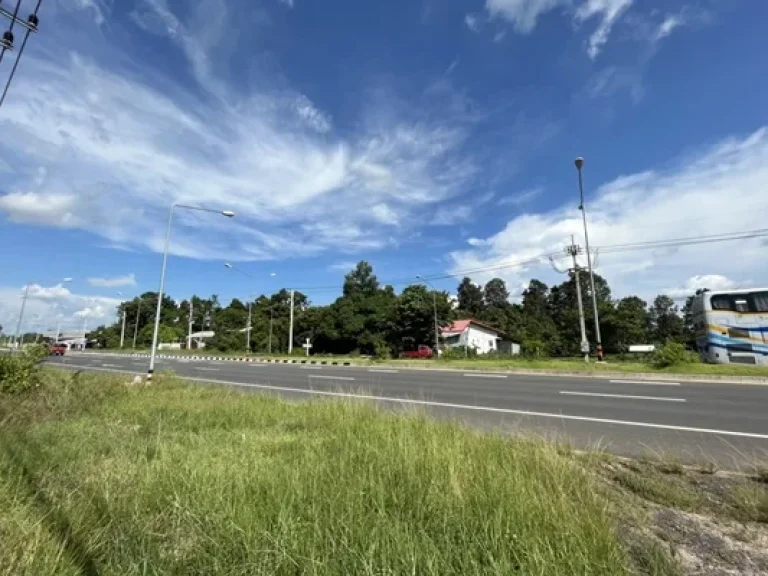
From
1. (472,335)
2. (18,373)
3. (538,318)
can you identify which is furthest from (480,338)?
(18,373)

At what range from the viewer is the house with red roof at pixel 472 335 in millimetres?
57753

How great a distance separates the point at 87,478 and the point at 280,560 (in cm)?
252

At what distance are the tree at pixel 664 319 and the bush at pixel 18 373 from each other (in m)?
74.2

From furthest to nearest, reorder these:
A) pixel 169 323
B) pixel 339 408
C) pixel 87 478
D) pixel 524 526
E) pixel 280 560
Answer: pixel 169 323 < pixel 339 408 < pixel 87 478 < pixel 524 526 < pixel 280 560

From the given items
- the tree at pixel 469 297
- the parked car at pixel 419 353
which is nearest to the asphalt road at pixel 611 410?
the parked car at pixel 419 353

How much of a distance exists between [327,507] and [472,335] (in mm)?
58732

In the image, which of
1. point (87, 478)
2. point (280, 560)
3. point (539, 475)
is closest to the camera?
point (280, 560)

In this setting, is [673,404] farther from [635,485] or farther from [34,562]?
[34,562]

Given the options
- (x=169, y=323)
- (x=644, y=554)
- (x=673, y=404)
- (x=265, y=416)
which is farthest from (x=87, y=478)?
(x=169, y=323)

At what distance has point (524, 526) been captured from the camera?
2.68 metres

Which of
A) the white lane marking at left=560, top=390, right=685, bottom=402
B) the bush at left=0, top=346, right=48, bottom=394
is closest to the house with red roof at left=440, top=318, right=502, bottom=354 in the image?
the white lane marking at left=560, top=390, right=685, bottom=402

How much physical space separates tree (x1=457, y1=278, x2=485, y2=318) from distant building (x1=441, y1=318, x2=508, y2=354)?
89.0ft

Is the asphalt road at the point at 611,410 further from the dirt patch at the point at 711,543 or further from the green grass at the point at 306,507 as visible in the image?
the green grass at the point at 306,507

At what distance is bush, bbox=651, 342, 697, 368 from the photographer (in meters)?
19.0
